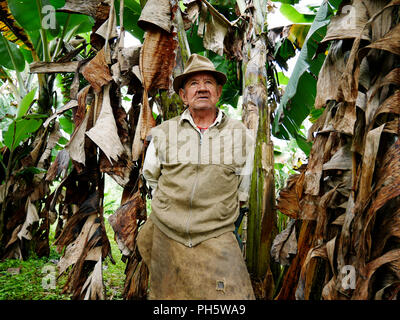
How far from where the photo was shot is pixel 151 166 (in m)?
1.61

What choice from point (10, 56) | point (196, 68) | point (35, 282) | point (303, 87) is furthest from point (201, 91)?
point (10, 56)

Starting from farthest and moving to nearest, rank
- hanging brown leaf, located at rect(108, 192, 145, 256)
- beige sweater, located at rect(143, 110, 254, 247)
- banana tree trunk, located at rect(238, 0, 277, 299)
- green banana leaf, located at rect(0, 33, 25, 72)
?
green banana leaf, located at rect(0, 33, 25, 72)
banana tree trunk, located at rect(238, 0, 277, 299)
hanging brown leaf, located at rect(108, 192, 145, 256)
beige sweater, located at rect(143, 110, 254, 247)

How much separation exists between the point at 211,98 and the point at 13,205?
2.66 metres

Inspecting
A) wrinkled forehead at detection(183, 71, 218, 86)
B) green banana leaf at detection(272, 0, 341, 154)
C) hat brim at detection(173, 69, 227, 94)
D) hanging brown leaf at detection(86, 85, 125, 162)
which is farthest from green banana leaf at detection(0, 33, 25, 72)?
green banana leaf at detection(272, 0, 341, 154)

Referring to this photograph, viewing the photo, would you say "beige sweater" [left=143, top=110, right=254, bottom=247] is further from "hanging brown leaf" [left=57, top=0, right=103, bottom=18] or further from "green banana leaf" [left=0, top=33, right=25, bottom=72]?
"green banana leaf" [left=0, top=33, right=25, bottom=72]

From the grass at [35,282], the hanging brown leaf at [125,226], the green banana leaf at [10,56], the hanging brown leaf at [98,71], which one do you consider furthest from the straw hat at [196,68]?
the green banana leaf at [10,56]

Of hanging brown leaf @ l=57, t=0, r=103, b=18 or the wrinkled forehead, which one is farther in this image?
hanging brown leaf @ l=57, t=0, r=103, b=18

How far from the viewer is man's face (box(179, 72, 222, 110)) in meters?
1.59

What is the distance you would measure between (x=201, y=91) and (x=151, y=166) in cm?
49

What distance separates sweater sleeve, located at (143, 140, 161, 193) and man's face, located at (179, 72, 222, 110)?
318 mm

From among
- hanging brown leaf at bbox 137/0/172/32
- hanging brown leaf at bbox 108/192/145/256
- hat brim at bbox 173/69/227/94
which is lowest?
hanging brown leaf at bbox 108/192/145/256

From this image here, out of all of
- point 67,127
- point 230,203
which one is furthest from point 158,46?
point 67,127

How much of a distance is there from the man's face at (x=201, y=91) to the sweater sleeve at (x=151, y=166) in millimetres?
318
